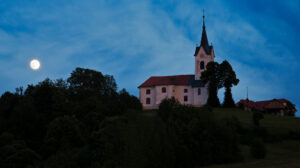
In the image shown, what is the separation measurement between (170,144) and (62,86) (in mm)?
44443

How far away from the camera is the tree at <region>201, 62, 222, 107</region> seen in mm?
67250

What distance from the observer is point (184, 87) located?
75.1m

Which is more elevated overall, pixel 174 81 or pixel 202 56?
pixel 202 56

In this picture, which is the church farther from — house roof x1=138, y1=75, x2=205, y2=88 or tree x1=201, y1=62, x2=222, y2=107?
tree x1=201, y1=62, x2=222, y2=107

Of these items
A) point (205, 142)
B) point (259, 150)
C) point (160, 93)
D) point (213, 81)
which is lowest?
point (259, 150)

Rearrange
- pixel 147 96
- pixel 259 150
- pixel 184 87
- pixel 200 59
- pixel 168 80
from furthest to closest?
pixel 147 96 < pixel 168 80 < pixel 200 59 < pixel 184 87 < pixel 259 150

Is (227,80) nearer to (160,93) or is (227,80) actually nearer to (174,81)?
(174,81)

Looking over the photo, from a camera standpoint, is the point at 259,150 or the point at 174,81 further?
the point at 174,81

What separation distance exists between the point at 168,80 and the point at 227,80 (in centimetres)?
1563

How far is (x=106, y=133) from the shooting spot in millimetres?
40375

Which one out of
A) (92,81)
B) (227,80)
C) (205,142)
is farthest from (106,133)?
(227,80)

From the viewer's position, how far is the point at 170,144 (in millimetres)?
29328

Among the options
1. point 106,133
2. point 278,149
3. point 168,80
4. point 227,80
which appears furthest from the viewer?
point 168,80

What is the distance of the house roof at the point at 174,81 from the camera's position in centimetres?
7426
